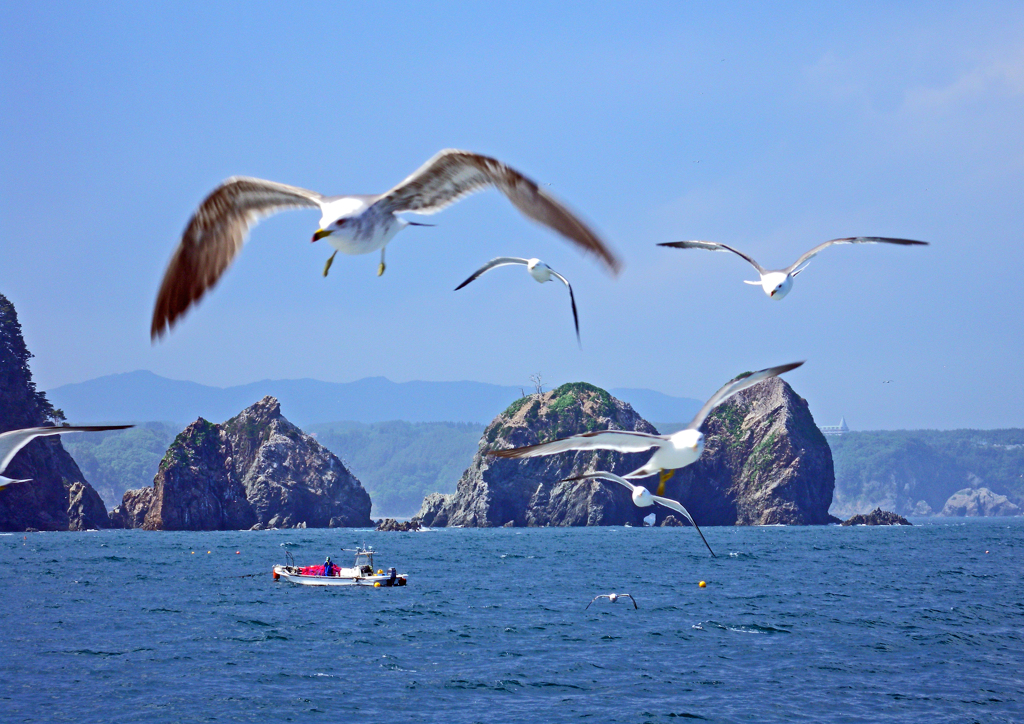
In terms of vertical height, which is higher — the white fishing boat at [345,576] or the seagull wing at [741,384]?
the seagull wing at [741,384]

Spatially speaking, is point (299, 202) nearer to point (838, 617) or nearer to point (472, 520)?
point (838, 617)

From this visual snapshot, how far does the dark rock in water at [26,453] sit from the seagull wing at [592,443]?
441ft

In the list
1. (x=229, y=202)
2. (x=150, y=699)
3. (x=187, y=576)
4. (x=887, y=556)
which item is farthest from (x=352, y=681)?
(x=887, y=556)

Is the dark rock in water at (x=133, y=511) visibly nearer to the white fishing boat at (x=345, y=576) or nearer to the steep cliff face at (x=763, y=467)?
the steep cliff face at (x=763, y=467)

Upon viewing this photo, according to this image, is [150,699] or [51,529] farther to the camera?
[51,529]

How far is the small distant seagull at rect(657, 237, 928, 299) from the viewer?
10.5 m

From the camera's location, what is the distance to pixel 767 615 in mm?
54844

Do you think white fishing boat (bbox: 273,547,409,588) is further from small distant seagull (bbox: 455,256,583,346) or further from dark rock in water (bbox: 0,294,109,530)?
dark rock in water (bbox: 0,294,109,530)

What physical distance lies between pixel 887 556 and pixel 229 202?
10985 cm

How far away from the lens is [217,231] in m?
7.27

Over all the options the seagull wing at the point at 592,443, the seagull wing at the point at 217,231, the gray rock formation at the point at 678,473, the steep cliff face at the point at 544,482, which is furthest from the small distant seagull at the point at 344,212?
the steep cliff face at the point at 544,482

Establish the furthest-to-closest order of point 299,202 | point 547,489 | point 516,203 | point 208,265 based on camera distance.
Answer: point 547,489
point 299,202
point 208,265
point 516,203

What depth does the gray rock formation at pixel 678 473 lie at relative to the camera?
176 meters

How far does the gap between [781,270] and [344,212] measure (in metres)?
6.62
